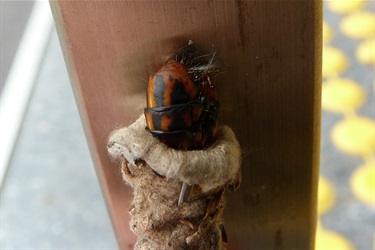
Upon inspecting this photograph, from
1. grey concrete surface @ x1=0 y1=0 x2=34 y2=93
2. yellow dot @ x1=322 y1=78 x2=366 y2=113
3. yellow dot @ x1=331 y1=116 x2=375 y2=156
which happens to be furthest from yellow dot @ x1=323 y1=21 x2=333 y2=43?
grey concrete surface @ x1=0 y1=0 x2=34 y2=93

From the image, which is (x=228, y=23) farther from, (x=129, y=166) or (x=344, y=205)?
(x=344, y=205)

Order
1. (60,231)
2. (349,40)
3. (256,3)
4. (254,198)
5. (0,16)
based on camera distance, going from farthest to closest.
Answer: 1. (0,16)
2. (349,40)
3. (60,231)
4. (254,198)
5. (256,3)

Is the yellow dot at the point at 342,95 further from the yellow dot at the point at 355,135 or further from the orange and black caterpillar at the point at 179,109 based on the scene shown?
the orange and black caterpillar at the point at 179,109

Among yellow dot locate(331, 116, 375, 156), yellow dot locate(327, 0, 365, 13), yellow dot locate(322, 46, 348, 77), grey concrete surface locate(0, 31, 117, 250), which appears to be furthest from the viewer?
yellow dot locate(327, 0, 365, 13)

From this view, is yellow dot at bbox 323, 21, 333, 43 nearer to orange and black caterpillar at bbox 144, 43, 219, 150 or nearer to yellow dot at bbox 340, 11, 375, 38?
yellow dot at bbox 340, 11, 375, 38

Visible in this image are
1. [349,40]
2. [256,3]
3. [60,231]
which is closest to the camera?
[256,3]

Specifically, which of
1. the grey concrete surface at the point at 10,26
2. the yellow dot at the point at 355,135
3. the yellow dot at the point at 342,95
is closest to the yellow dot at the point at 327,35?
the yellow dot at the point at 342,95

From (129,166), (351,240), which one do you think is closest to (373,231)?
(351,240)
